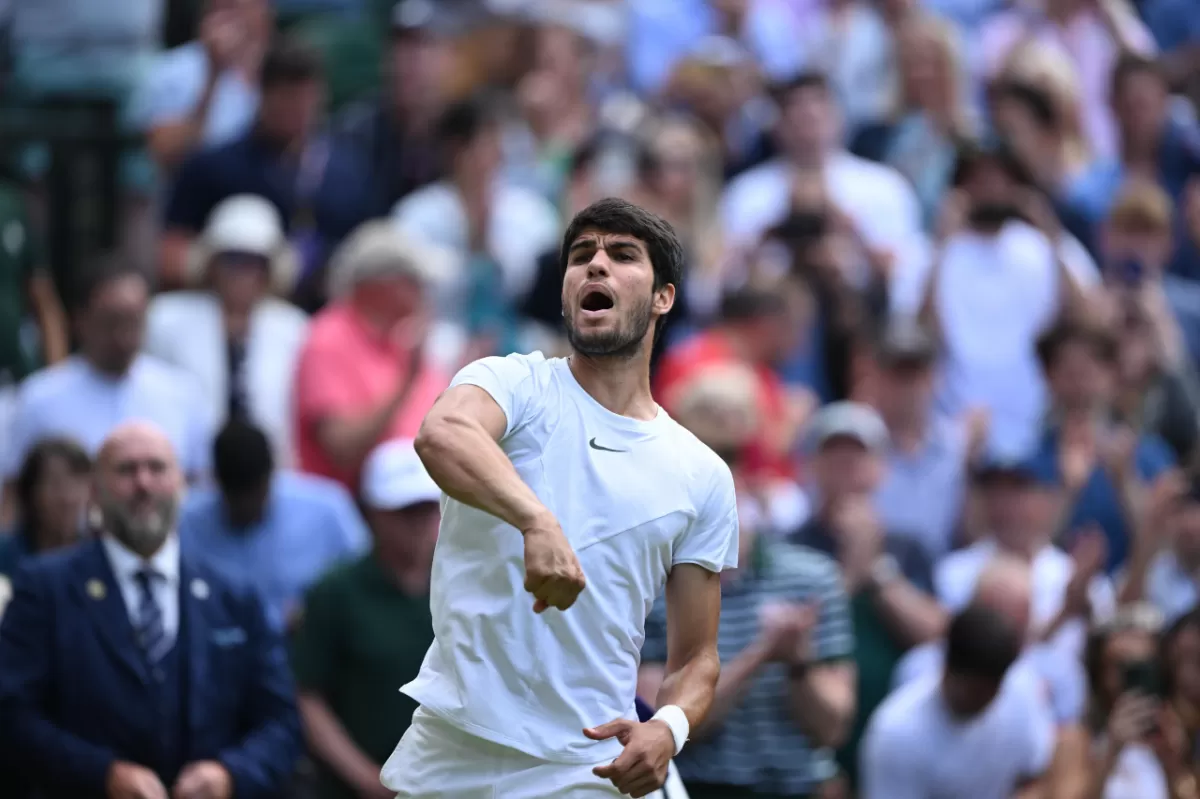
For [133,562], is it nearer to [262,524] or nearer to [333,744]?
[333,744]

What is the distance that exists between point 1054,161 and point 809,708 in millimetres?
5837

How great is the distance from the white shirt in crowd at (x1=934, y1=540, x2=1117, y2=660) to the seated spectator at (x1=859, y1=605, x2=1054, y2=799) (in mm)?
827

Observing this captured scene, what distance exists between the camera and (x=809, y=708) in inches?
305

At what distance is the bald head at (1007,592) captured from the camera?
28.0 ft

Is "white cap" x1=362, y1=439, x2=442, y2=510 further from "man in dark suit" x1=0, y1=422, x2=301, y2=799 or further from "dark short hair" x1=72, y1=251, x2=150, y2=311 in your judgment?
"dark short hair" x1=72, y1=251, x2=150, y2=311

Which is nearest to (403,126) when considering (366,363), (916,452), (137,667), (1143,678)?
(366,363)

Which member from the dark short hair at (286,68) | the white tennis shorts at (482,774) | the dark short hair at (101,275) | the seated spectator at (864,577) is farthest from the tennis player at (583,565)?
the dark short hair at (286,68)

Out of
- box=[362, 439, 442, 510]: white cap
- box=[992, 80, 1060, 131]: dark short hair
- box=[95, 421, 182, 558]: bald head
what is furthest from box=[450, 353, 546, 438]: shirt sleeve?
box=[992, 80, 1060, 131]: dark short hair

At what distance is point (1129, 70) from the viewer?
12.8 m

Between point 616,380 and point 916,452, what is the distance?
5.30m

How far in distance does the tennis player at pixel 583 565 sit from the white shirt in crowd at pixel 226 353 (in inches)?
190

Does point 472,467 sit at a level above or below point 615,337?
below

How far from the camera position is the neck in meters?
4.87

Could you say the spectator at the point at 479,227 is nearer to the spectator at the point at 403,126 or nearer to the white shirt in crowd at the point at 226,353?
the spectator at the point at 403,126
